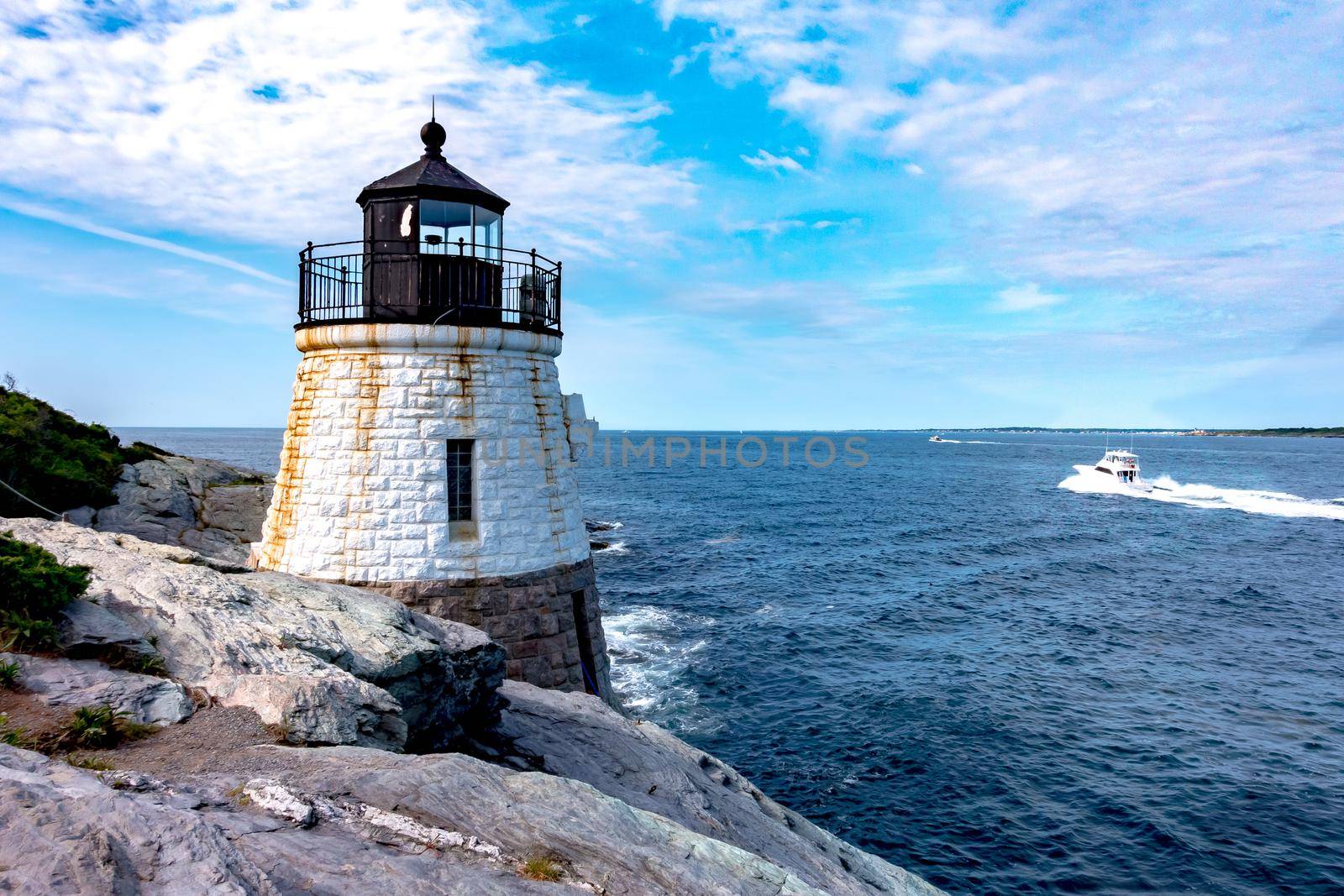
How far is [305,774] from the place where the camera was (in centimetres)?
550

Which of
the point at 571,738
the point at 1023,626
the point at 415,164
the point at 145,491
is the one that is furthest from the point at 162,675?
the point at 1023,626

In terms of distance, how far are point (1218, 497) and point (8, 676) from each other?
297 ft

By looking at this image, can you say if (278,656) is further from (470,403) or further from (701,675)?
(701,675)

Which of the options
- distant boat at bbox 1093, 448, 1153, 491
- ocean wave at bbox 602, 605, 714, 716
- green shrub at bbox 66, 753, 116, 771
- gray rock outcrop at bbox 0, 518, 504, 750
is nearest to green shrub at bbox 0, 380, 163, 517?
ocean wave at bbox 602, 605, 714, 716

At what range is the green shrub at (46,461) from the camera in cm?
2336

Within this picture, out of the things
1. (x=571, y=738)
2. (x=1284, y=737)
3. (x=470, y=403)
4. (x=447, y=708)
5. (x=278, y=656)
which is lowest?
(x=1284, y=737)

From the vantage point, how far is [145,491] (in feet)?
88.3

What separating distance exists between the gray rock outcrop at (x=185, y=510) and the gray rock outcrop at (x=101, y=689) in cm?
1926

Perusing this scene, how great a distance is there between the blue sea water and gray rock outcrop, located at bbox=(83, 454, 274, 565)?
524 inches

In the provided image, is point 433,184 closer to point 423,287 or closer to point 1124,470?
point 423,287

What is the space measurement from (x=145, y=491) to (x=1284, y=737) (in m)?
35.0

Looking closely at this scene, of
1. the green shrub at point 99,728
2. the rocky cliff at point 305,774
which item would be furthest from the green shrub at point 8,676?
the green shrub at point 99,728

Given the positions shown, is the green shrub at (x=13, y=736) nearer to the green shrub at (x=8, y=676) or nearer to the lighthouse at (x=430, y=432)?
the green shrub at (x=8, y=676)

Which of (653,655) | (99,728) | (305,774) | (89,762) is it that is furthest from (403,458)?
(653,655)
